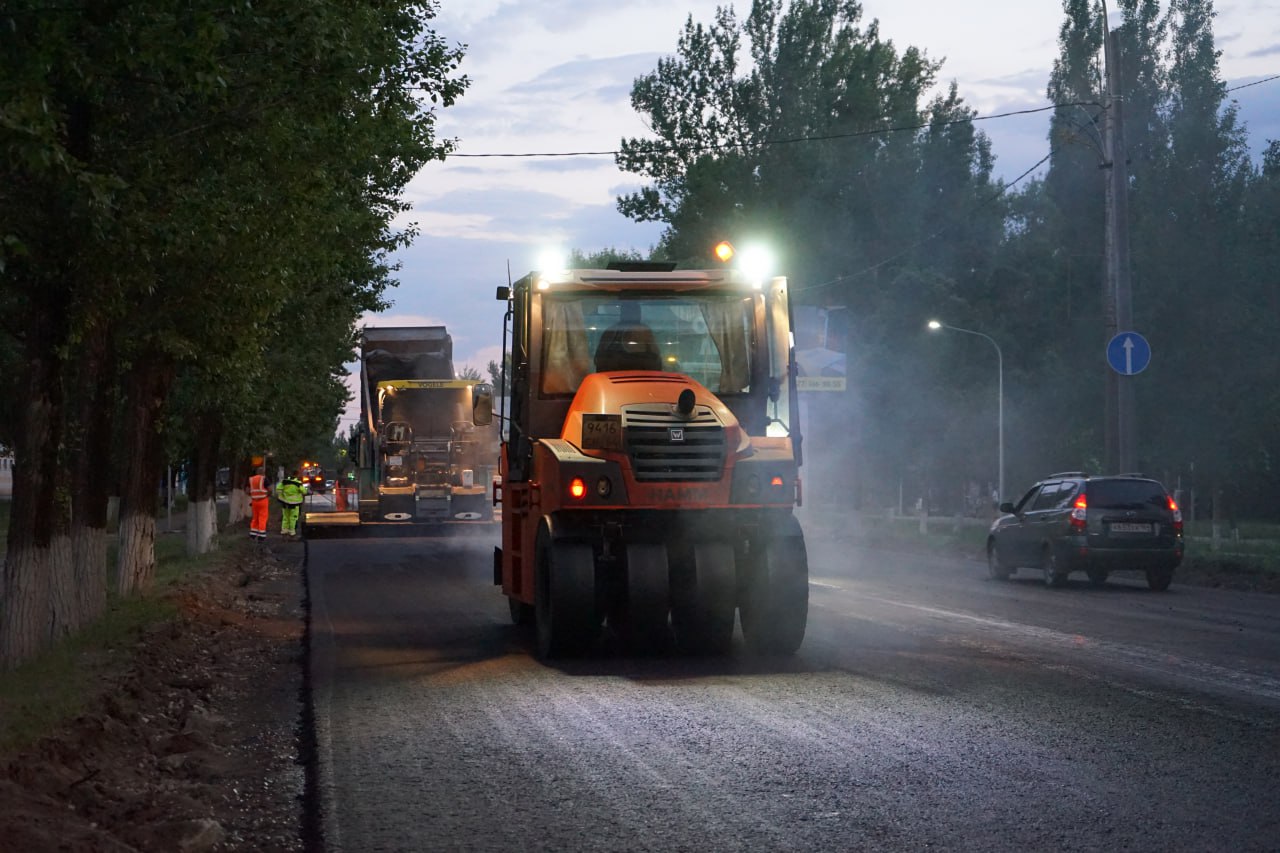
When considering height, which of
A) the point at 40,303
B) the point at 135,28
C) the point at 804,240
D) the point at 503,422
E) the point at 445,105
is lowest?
the point at 503,422

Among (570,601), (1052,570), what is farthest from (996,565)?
(570,601)

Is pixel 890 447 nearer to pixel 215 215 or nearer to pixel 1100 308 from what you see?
pixel 1100 308

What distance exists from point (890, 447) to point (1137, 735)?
56218 millimetres

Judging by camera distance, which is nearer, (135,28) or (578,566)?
(135,28)

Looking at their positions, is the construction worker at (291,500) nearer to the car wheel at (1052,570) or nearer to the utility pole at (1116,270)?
the utility pole at (1116,270)

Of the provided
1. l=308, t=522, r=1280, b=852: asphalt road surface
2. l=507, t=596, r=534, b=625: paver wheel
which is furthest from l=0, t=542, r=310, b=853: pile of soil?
l=507, t=596, r=534, b=625: paver wheel

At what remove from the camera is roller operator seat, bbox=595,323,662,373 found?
15133 mm

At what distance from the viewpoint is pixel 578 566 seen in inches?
548

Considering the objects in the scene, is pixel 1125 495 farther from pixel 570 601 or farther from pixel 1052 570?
pixel 570 601

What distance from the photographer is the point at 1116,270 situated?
90.0ft

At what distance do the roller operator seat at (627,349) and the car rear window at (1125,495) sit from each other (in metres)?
10.7

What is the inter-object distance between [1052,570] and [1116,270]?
616 cm

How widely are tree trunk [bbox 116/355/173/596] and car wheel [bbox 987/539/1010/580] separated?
13.1m

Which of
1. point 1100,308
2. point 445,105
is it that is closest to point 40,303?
point 445,105
